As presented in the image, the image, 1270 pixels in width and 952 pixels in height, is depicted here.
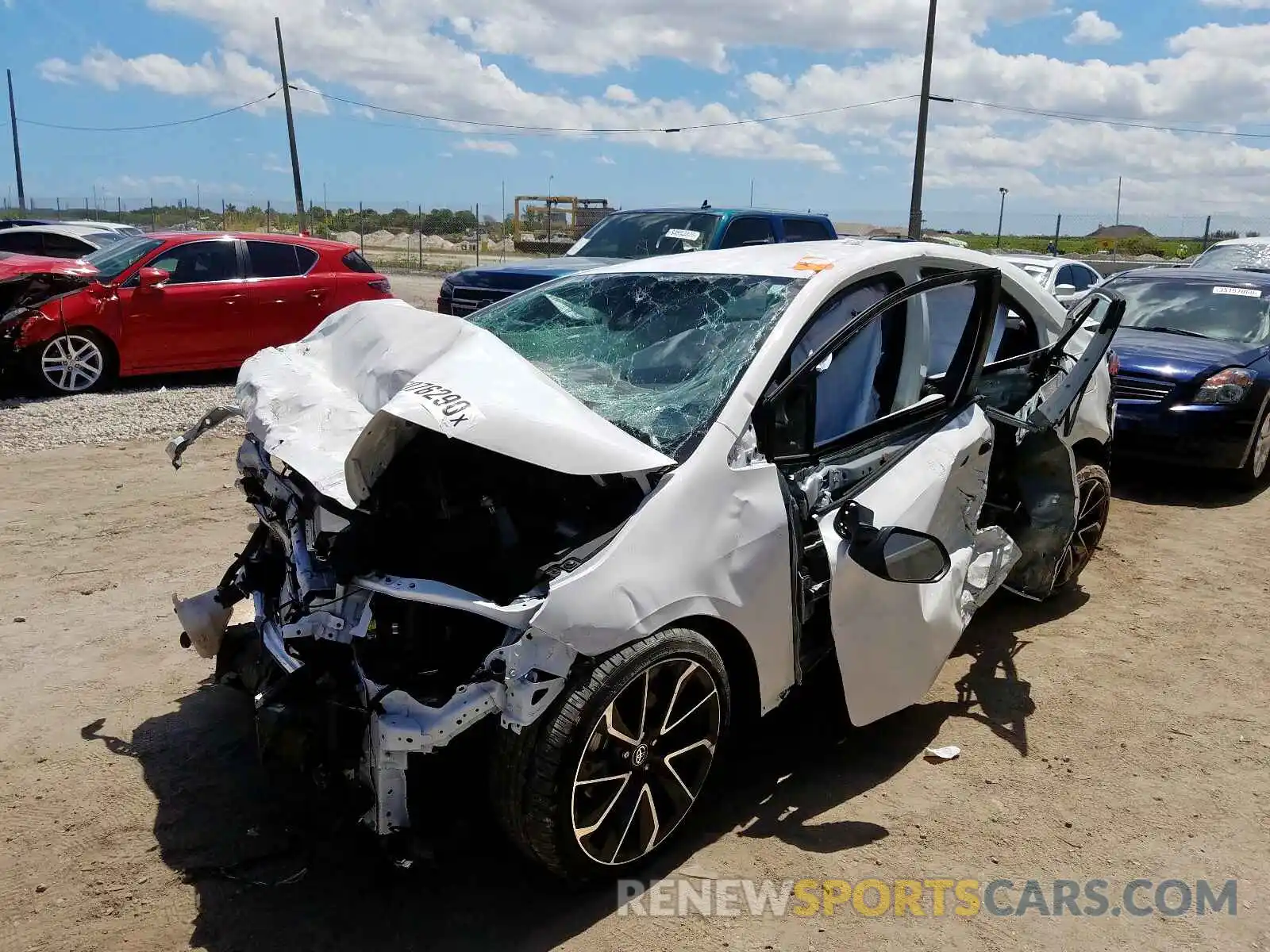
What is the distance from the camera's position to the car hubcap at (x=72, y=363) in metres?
9.70

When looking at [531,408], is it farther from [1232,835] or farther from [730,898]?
[1232,835]

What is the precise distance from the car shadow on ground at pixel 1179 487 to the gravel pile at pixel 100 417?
758 centimetres

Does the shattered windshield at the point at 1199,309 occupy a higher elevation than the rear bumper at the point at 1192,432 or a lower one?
higher

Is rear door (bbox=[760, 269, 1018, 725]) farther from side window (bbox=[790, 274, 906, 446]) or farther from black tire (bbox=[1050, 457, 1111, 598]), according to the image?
black tire (bbox=[1050, 457, 1111, 598])

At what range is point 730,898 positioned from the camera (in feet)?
9.73

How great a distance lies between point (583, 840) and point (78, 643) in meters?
2.98

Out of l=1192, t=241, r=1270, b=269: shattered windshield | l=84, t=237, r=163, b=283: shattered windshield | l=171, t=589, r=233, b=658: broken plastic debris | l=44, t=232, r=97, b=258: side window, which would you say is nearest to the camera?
l=171, t=589, r=233, b=658: broken plastic debris

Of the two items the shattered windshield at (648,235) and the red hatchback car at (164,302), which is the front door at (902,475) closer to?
the shattered windshield at (648,235)

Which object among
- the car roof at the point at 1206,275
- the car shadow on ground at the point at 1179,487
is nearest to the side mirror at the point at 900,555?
the car shadow on ground at the point at 1179,487

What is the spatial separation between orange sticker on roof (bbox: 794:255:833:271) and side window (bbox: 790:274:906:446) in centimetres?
12

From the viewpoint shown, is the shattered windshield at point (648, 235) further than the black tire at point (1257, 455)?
Yes

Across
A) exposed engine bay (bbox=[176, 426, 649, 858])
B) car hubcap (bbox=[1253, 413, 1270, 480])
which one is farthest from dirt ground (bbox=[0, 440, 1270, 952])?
car hubcap (bbox=[1253, 413, 1270, 480])

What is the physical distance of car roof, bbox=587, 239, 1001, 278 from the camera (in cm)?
380

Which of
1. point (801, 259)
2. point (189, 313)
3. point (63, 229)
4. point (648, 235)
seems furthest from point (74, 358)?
point (801, 259)
